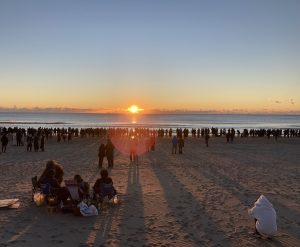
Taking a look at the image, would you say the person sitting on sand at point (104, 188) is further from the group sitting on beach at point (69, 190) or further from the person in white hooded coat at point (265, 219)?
the person in white hooded coat at point (265, 219)

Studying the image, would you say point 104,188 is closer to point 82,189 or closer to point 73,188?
point 82,189

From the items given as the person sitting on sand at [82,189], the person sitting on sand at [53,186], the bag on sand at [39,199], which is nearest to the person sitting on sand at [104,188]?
the person sitting on sand at [82,189]

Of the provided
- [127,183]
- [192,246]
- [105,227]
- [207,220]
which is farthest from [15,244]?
[127,183]

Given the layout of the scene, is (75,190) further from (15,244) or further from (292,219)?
(292,219)

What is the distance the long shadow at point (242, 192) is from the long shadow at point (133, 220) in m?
3.11

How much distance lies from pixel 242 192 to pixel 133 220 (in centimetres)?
515

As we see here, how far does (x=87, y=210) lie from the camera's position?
10398mm

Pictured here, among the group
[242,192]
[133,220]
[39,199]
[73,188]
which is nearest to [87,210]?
[73,188]

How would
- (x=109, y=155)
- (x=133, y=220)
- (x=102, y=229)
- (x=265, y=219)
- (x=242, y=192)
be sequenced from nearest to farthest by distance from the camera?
(x=265, y=219), (x=102, y=229), (x=133, y=220), (x=242, y=192), (x=109, y=155)

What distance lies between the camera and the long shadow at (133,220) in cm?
849

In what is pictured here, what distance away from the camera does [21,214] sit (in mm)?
10531

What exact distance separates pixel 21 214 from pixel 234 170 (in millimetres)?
11748

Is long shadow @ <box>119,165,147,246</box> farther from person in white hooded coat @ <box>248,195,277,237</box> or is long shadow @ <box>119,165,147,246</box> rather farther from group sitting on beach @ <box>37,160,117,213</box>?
person in white hooded coat @ <box>248,195,277,237</box>

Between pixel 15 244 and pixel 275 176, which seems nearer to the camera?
pixel 15 244
